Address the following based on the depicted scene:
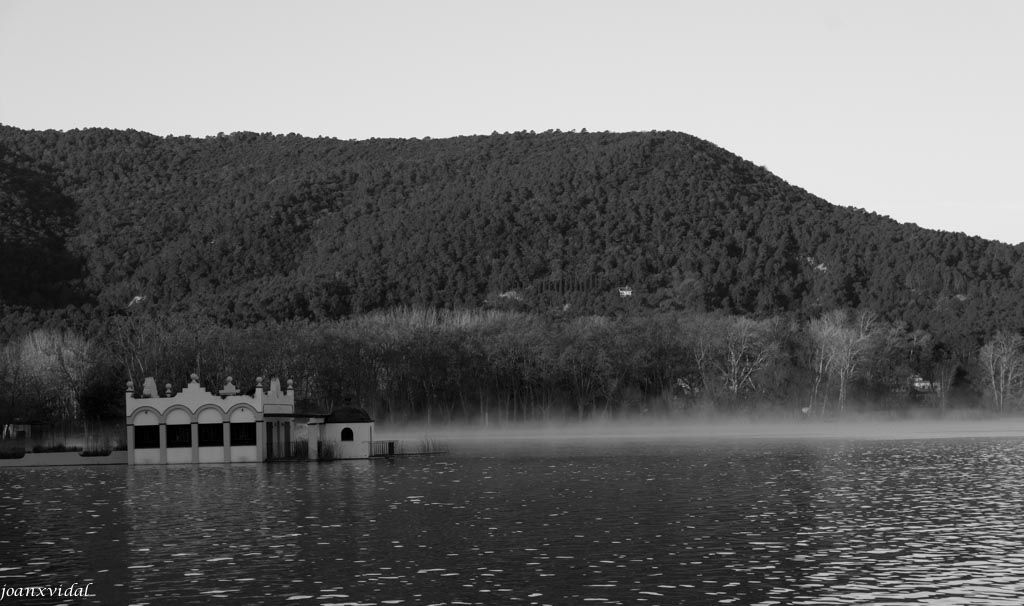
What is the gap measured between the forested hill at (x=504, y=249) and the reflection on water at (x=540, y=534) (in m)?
93.8

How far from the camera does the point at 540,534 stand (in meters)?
39.9

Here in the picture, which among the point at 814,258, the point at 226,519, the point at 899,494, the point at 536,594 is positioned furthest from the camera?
the point at 814,258

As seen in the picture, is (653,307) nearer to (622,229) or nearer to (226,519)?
(622,229)

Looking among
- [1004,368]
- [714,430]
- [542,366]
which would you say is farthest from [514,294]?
[1004,368]

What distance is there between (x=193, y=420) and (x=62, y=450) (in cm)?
1268

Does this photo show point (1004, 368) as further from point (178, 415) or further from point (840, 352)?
point (178, 415)

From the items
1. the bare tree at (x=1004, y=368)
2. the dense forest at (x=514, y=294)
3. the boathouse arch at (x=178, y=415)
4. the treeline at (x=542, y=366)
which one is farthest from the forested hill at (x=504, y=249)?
the boathouse arch at (x=178, y=415)

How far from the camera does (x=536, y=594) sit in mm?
29578

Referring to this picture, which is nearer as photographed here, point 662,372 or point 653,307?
point 662,372

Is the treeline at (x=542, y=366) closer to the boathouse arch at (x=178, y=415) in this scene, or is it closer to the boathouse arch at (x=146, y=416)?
the boathouse arch at (x=146, y=416)

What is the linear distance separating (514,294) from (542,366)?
4661 centimetres

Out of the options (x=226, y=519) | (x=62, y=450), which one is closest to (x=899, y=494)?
(x=226, y=519)

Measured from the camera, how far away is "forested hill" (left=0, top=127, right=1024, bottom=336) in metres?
162

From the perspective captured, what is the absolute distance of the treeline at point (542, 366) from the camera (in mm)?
117250
